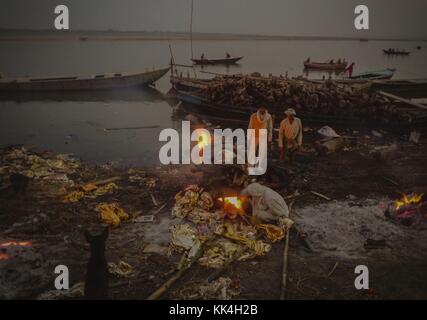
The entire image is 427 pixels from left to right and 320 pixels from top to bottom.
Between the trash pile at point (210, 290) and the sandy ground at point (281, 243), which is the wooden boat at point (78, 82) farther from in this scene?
the trash pile at point (210, 290)

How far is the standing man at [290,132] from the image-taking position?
9.75 m

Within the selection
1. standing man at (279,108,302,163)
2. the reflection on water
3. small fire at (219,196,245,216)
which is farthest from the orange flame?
the reflection on water

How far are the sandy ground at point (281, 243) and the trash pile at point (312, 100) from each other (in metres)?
4.80

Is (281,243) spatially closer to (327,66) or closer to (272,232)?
(272,232)

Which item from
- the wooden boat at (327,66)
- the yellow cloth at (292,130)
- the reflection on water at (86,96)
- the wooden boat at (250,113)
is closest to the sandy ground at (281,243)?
the yellow cloth at (292,130)

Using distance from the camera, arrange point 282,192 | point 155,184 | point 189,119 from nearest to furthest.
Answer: point 282,192, point 155,184, point 189,119

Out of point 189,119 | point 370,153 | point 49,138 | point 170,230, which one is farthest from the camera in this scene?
point 189,119

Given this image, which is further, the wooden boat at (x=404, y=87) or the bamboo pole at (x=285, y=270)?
the wooden boat at (x=404, y=87)
